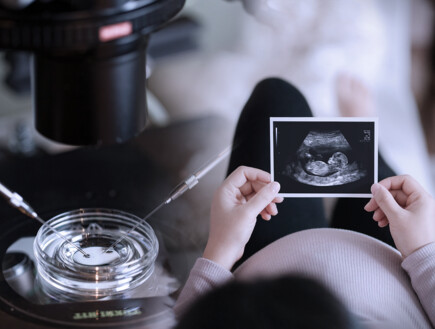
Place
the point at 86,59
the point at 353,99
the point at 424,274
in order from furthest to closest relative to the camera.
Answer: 1. the point at 353,99
2. the point at 424,274
3. the point at 86,59

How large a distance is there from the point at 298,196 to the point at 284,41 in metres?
0.52

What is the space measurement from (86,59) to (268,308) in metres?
0.23

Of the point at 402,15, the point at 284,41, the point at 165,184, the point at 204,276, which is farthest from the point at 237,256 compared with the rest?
the point at 402,15

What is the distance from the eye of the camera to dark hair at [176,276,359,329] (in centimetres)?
50

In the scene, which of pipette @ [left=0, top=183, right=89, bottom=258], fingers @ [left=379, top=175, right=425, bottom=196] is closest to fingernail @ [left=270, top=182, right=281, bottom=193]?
fingers @ [left=379, top=175, right=425, bottom=196]

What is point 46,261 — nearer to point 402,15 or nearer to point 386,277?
point 386,277

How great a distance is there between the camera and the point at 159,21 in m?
0.46

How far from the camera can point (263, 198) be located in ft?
2.12

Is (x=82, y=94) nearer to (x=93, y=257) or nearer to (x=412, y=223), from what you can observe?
(x=93, y=257)

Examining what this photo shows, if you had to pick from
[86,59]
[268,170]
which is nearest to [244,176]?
[268,170]

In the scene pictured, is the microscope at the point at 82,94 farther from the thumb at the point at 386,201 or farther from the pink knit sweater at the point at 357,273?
the thumb at the point at 386,201

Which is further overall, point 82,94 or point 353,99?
point 353,99

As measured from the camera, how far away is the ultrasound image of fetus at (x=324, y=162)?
2.10ft

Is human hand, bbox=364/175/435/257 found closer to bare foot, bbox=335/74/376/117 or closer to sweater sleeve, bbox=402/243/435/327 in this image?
sweater sleeve, bbox=402/243/435/327
